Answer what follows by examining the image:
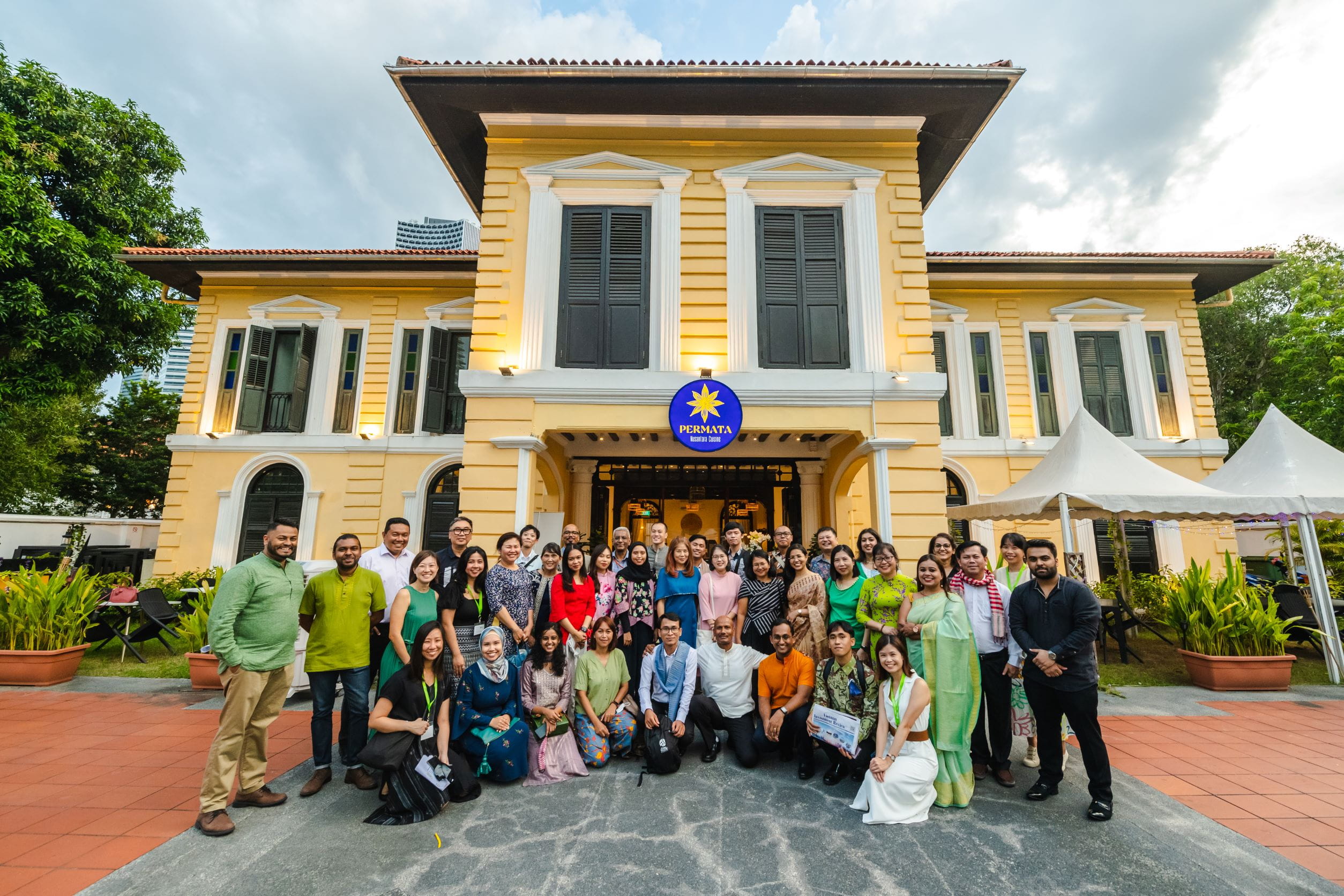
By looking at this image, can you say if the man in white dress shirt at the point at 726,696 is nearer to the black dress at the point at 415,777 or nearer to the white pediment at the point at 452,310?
the black dress at the point at 415,777

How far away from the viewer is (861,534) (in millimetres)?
5766

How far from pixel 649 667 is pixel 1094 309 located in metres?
13.6

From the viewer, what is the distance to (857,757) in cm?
404

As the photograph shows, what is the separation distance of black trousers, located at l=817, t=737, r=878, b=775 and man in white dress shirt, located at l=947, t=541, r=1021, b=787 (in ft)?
2.47

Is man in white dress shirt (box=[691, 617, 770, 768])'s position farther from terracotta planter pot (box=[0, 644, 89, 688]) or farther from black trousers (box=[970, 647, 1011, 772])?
Answer: terracotta planter pot (box=[0, 644, 89, 688])

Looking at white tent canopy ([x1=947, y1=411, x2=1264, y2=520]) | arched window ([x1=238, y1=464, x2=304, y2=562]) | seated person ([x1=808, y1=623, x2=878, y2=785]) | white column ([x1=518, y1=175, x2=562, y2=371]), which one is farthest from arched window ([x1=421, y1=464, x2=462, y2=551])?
white tent canopy ([x1=947, y1=411, x2=1264, y2=520])

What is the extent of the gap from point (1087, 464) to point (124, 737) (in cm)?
1145

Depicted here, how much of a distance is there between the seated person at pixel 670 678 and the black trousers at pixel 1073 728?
2432mm

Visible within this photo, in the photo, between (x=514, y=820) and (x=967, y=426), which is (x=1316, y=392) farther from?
(x=514, y=820)

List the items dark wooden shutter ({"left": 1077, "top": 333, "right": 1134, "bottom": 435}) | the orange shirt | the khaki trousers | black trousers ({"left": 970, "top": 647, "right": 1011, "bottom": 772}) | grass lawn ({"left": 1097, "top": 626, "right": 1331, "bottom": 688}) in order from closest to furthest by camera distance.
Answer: the khaki trousers, black trousers ({"left": 970, "top": 647, "right": 1011, "bottom": 772}), the orange shirt, grass lawn ({"left": 1097, "top": 626, "right": 1331, "bottom": 688}), dark wooden shutter ({"left": 1077, "top": 333, "right": 1134, "bottom": 435})

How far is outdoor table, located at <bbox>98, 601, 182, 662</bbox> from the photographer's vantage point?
26.5 feet

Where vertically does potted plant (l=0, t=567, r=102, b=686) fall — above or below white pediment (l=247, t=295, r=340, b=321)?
below

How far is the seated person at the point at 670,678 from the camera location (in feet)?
15.1

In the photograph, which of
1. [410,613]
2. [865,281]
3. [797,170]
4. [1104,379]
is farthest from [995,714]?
[1104,379]
